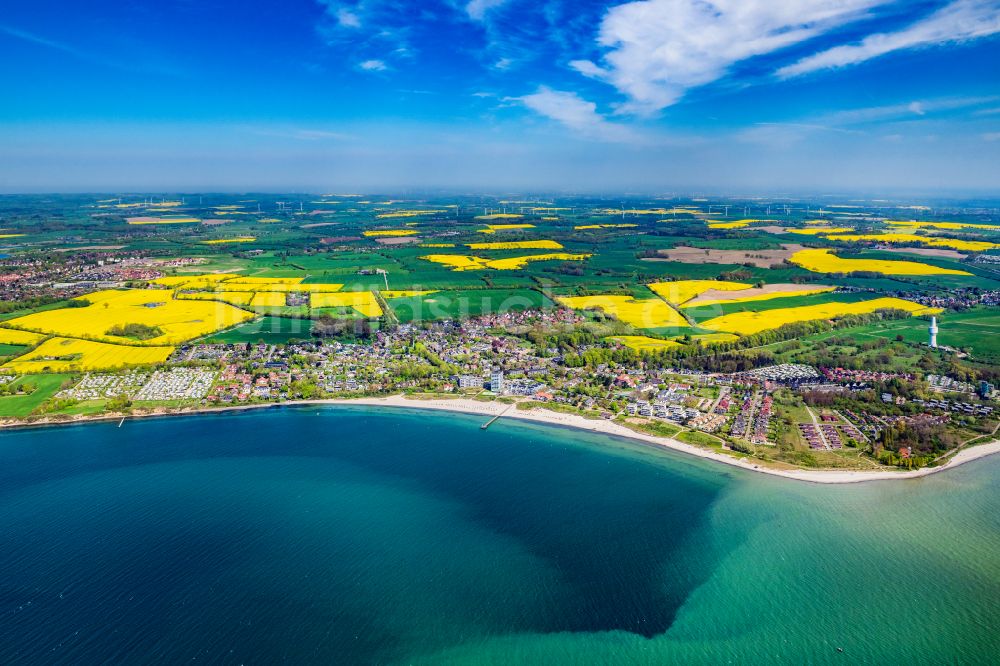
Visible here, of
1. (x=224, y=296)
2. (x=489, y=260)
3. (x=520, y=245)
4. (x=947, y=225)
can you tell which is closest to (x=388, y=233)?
(x=520, y=245)

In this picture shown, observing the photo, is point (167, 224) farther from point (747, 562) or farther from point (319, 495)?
point (747, 562)

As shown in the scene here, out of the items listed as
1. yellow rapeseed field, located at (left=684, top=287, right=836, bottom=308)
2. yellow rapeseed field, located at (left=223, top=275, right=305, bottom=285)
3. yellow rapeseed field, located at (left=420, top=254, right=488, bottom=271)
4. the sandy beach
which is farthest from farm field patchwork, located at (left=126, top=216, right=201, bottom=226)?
yellow rapeseed field, located at (left=684, top=287, right=836, bottom=308)

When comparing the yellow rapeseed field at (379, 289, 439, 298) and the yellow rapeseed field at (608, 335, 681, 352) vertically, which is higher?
the yellow rapeseed field at (379, 289, 439, 298)

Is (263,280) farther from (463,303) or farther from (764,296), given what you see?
(764,296)

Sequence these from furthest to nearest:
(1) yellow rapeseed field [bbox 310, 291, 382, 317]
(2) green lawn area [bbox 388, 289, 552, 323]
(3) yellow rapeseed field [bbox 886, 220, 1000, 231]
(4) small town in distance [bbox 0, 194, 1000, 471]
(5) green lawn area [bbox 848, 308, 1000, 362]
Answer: (3) yellow rapeseed field [bbox 886, 220, 1000, 231]
(1) yellow rapeseed field [bbox 310, 291, 382, 317]
(2) green lawn area [bbox 388, 289, 552, 323]
(5) green lawn area [bbox 848, 308, 1000, 362]
(4) small town in distance [bbox 0, 194, 1000, 471]

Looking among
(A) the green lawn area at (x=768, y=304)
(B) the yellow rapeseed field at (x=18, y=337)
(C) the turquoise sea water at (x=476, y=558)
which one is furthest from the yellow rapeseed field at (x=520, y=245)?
(C) the turquoise sea water at (x=476, y=558)

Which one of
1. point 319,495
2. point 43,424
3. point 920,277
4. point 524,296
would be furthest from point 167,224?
point 920,277

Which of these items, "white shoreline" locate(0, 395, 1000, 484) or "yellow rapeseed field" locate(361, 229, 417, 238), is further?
"yellow rapeseed field" locate(361, 229, 417, 238)

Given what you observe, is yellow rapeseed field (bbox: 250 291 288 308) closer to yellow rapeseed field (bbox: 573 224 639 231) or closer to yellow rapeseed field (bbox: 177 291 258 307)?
yellow rapeseed field (bbox: 177 291 258 307)
